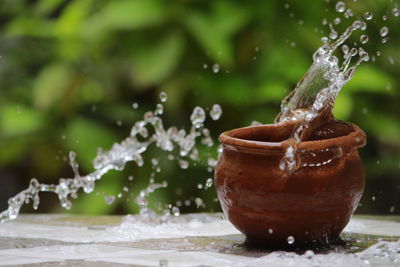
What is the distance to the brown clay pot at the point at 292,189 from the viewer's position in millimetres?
1873

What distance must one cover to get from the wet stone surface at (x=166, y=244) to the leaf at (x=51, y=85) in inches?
52.4

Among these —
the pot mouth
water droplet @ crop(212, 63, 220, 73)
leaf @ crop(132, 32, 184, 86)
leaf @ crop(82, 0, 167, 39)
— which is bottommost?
the pot mouth

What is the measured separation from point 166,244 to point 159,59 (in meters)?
1.76

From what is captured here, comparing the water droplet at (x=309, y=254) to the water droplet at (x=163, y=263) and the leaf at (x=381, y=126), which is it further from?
the leaf at (x=381, y=126)

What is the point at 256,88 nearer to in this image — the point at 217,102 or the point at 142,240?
the point at 217,102

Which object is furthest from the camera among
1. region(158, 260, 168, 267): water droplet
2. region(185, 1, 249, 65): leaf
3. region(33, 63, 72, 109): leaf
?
region(33, 63, 72, 109): leaf

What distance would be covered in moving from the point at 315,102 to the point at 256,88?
177 cm

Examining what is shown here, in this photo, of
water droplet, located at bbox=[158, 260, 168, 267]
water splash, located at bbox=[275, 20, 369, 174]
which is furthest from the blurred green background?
water droplet, located at bbox=[158, 260, 168, 267]

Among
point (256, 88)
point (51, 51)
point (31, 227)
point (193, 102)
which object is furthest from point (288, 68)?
point (31, 227)

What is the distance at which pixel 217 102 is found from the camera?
12.2ft

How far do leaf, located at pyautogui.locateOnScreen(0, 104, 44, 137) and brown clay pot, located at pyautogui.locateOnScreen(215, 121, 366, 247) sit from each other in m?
2.08

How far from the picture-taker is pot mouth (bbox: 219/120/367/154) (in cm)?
188

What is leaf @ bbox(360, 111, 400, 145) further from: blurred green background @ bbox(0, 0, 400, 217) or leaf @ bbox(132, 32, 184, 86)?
leaf @ bbox(132, 32, 184, 86)

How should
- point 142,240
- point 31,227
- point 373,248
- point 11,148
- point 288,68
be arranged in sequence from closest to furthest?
point 373,248 → point 142,240 → point 31,227 → point 288,68 → point 11,148
